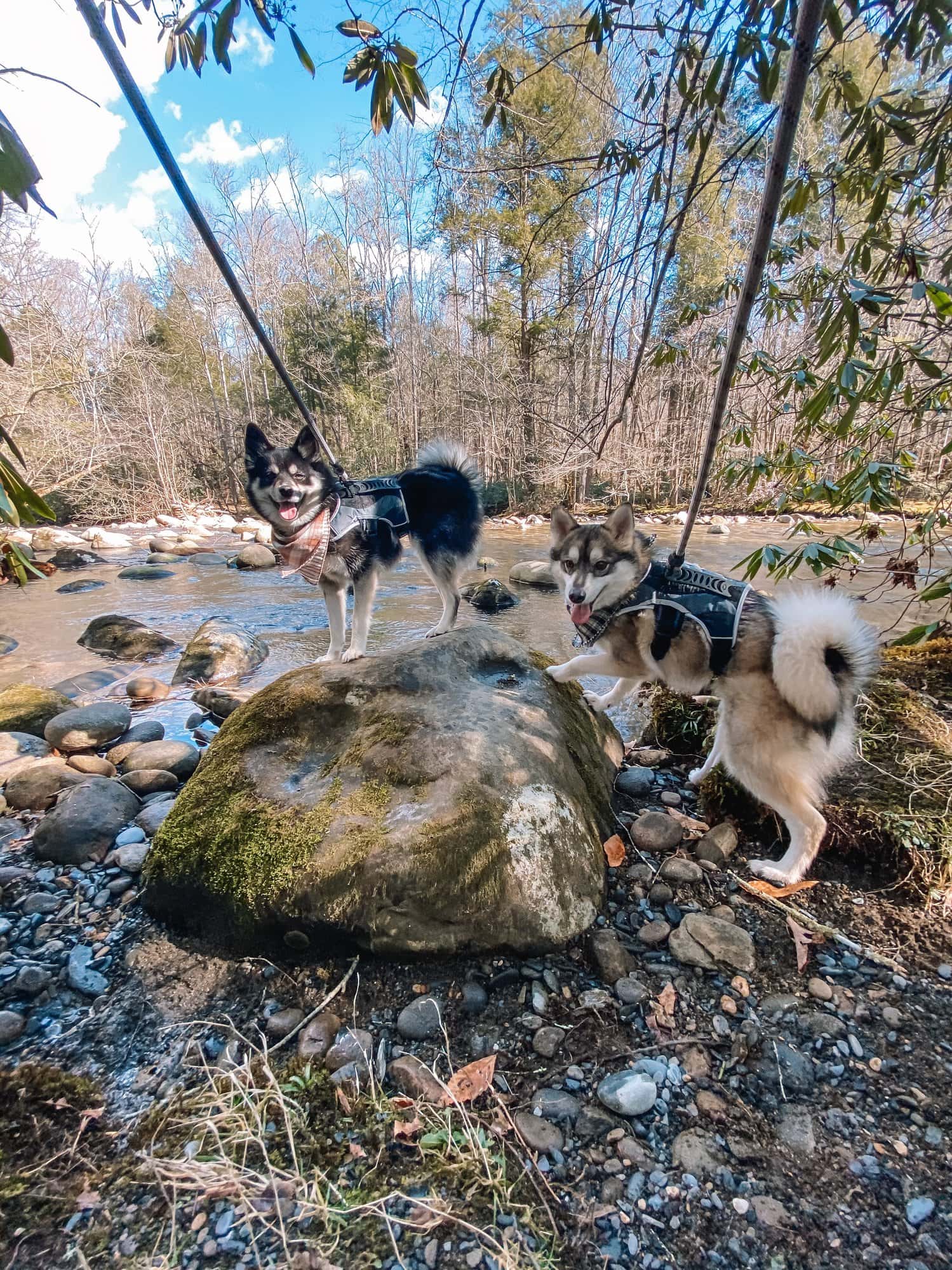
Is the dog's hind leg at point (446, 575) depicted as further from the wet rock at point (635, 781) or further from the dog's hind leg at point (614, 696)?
the wet rock at point (635, 781)

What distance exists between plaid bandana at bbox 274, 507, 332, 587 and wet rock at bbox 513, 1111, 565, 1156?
2.96 metres

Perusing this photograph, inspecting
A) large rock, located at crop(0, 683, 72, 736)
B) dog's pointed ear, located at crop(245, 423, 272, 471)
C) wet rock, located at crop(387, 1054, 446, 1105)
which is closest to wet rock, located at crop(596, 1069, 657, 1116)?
wet rock, located at crop(387, 1054, 446, 1105)

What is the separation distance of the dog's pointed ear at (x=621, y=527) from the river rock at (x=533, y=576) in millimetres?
7503

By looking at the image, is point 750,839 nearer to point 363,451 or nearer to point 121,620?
point 121,620

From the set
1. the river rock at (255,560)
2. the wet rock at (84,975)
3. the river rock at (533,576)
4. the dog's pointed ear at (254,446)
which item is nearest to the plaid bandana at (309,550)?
the dog's pointed ear at (254,446)

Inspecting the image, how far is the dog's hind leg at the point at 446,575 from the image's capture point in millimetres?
4594

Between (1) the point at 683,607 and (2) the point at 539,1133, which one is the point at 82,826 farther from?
(1) the point at 683,607

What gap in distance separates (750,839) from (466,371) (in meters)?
23.6

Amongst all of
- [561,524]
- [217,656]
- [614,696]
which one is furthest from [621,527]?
[217,656]

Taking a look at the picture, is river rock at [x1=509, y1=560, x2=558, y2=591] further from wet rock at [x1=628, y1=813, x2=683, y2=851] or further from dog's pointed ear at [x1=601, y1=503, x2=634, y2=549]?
wet rock at [x1=628, y1=813, x2=683, y2=851]

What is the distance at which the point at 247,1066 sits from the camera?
175cm

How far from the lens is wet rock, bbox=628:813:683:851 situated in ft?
9.29

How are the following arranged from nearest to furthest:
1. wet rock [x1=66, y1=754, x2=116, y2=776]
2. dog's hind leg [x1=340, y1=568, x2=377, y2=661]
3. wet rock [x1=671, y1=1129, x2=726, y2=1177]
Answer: wet rock [x1=671, y1=1129, x2=726, y2=1177] < dog's hind leg [x1=340, y1=568, x2=377, y2=661] < wet rock [x1=66, y1=754, x2=116, y2=776]

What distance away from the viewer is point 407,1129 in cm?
163
